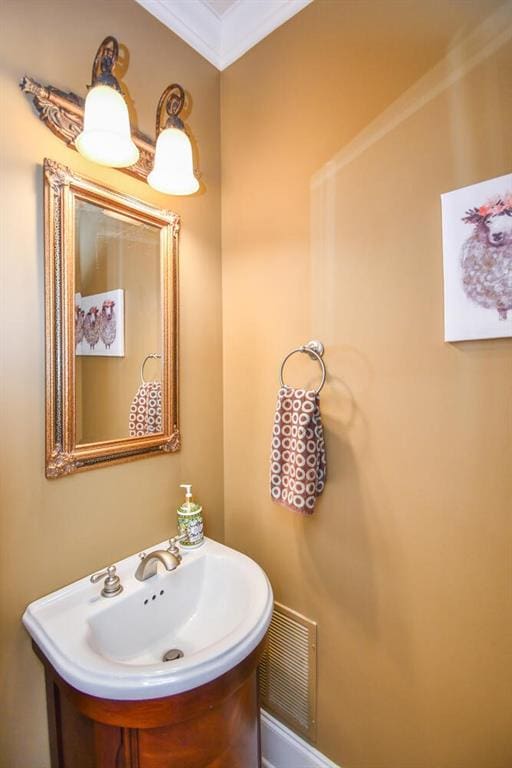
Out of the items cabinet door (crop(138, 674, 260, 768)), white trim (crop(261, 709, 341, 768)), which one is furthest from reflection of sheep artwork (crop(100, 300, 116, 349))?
white trim (crop(261, 709, 341, 768))

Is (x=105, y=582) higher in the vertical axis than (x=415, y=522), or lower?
lower

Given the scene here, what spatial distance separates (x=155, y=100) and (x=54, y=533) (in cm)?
141

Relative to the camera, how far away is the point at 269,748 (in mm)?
1265

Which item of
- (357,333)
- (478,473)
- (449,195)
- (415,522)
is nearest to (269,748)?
(415,522)

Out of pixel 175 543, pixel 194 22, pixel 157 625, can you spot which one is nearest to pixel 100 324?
pixel 175 543

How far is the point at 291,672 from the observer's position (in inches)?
47.8

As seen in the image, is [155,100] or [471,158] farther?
[155,100]

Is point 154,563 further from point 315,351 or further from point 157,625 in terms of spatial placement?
point 315,351

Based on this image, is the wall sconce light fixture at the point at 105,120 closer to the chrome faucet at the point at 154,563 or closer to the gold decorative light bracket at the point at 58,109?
the gold decorative light bracket at the point at 58,109

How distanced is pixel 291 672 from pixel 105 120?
1836 mm

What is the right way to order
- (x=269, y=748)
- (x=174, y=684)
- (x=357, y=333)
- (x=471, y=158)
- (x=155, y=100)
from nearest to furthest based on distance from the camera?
(x=174, y=684) < (x=471, y=158) < (x=357, y=333) < (x=155, y=100) < (x=269, y=748)

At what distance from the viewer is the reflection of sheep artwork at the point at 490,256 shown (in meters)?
0.78

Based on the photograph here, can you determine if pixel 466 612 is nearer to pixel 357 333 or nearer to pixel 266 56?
pixel 357 333

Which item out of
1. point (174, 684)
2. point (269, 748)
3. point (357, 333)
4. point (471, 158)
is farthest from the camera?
point (269, 748)
